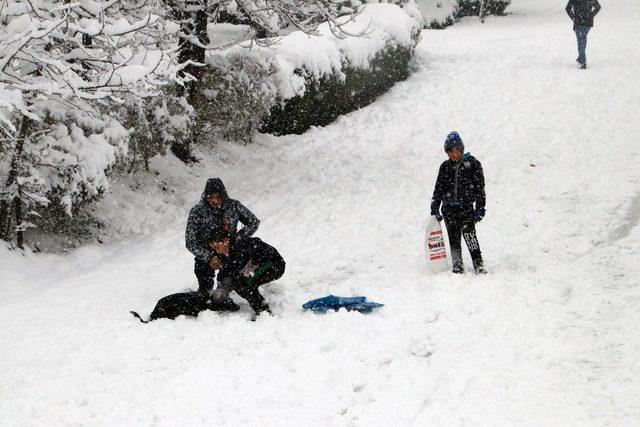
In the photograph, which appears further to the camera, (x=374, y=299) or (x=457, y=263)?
(x=457, y=263)

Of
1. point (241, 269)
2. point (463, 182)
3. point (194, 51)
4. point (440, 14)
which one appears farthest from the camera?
point (440, 14)

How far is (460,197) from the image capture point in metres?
6.68

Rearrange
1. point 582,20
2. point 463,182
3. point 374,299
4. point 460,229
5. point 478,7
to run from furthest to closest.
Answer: point 478,7 < point 582,20 < point 460,229 < point 463,182 < point 374,299

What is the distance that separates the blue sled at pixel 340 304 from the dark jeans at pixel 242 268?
1.73ft

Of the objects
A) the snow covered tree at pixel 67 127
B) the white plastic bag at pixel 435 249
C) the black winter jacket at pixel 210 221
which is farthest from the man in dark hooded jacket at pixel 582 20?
the black winter jacket at pixel 210 221

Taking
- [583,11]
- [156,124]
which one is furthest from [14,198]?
[583,11]

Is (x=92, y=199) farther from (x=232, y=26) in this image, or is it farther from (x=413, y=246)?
(x=232, y=26)

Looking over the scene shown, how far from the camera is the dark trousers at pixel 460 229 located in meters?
6.68

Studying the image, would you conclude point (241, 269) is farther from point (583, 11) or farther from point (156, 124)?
point (583, 11)

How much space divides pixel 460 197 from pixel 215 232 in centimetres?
283

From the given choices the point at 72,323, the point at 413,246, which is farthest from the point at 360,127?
the point at 72,323

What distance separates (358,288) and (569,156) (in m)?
6.08

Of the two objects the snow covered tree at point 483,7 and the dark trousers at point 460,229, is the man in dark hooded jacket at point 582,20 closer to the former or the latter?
the dark trousers at point 460,229

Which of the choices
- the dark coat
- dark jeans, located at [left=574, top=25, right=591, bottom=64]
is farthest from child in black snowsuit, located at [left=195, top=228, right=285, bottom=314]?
the dark coat
